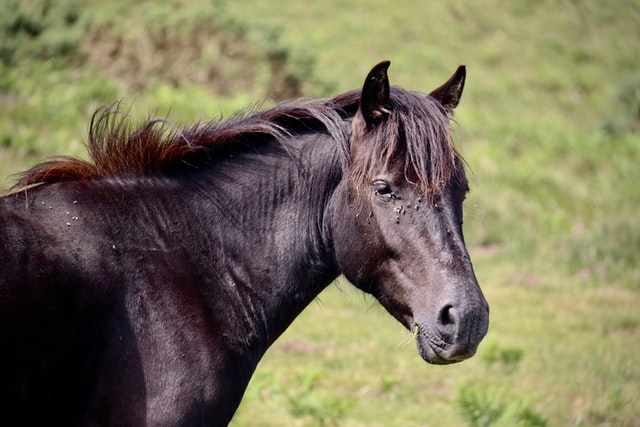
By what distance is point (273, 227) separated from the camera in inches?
142

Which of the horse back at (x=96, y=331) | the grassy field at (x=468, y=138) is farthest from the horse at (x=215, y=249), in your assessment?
the grassy field at (x=468, y=138)

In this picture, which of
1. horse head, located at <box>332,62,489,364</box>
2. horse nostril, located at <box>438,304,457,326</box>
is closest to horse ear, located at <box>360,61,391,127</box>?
horse head, located at <box>332,62,489,364</box>

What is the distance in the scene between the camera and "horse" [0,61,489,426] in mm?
2998

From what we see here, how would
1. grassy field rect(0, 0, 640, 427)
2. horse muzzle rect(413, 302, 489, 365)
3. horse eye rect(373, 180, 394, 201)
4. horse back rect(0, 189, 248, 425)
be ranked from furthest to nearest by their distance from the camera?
grassy field rect(0, 0, 640, 427) → horse eye rect(373, 180, 394, 201) → horse muzzle rect(413, 302, 489, 365) → horse back rect(0, 189, 248, 425)

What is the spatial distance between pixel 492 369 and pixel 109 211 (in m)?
5.47

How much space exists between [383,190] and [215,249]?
0.79m

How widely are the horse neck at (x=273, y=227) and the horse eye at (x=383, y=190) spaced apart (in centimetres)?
26

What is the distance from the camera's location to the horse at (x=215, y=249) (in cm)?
300

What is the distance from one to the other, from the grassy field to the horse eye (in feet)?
1.58

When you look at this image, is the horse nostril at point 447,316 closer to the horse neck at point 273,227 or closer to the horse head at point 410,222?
the horse head at point 410,222

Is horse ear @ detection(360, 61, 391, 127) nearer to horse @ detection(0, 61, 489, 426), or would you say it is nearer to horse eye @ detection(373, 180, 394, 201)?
horse @ detection(0, 61, 489, 426)

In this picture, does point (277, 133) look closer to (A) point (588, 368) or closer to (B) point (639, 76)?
(A) point (588, 368)

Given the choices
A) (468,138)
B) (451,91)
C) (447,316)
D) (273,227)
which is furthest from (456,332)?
(468,138)

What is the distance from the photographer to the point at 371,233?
3482 mm
